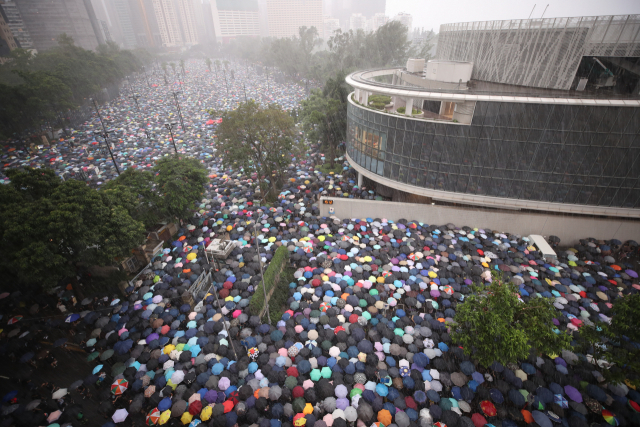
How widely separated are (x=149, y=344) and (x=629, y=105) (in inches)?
1011

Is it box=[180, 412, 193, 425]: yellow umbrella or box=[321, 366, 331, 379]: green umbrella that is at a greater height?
box=[321, 366, 331, 379]: green umbrella

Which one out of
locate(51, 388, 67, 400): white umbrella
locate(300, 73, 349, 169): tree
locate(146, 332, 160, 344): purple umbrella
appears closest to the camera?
locate(51, 388, 67, 400): white umbrella

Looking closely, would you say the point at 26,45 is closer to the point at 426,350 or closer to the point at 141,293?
the point at 141,293

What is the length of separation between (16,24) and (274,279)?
8001cm

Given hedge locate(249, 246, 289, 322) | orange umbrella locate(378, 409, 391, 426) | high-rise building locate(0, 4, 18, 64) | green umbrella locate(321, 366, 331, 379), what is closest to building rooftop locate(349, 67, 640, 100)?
hedge locate(249, 246, 289, 322)

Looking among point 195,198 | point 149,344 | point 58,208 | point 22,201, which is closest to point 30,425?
point 149,344

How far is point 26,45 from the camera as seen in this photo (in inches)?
2274

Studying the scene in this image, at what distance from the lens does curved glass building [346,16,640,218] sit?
15375 millimetres

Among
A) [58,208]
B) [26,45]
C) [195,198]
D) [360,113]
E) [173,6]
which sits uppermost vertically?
[173,6]

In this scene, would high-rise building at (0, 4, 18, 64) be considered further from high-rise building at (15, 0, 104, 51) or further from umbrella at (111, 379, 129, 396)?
umbrella at (111, 379, 129, 396)

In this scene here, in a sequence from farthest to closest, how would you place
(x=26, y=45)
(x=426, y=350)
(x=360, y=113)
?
(x=26, y=45)
(x=360, y=113)
(x=426, y=350)

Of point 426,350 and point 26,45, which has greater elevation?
point 26,45

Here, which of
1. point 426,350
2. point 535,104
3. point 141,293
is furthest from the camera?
point 535,104

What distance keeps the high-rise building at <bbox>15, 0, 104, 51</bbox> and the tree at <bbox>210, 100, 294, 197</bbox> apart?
7128 cm
